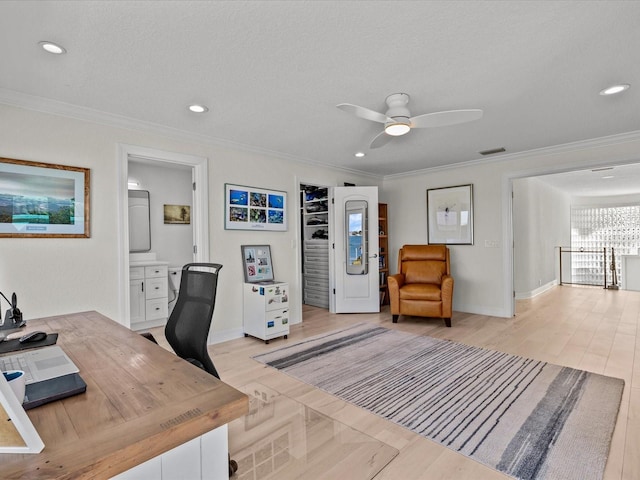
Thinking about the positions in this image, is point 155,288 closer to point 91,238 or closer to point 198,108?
point 91,238

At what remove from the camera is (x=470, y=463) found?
173cm

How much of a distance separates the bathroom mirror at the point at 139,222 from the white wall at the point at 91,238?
1.66 m

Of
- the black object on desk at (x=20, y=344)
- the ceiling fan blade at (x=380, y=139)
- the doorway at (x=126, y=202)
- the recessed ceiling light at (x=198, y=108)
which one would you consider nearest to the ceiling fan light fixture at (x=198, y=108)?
the recessed ceiling light at (x=198, y=108)

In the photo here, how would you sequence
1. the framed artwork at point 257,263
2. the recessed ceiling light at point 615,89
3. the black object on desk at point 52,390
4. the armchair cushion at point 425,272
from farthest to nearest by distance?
the armchair cushion at point 425,272 < the framed artwork at point 257,263 < the recessed ceiling light at point 615,89 < the black object on desk at point 52,390

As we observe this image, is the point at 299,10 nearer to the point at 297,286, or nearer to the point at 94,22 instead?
the point at 94,22

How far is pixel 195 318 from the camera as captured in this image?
176 cm

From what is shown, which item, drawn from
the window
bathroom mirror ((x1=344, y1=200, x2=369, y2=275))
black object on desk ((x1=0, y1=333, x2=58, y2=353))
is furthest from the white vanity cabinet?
the window

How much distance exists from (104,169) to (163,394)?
109 inches

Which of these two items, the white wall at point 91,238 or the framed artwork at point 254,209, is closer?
the white wall at point 91,238

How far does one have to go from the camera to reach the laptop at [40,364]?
1009 millimetres

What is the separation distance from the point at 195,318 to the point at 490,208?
178 inches

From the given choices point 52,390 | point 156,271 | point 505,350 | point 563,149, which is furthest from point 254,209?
point 563,149

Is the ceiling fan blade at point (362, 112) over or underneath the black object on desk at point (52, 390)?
over

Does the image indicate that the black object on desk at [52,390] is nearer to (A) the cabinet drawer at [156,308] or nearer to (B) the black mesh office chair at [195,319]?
(B) the black mesh office chair at [195,319]
